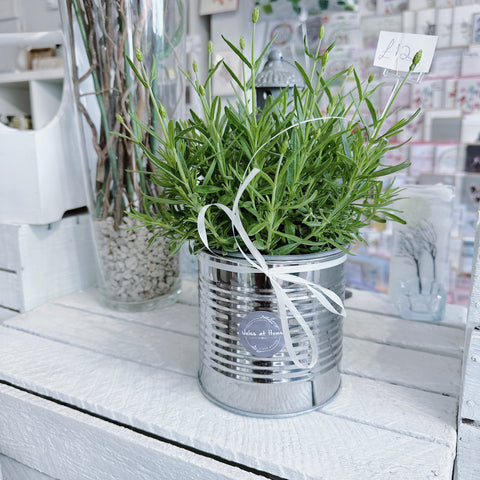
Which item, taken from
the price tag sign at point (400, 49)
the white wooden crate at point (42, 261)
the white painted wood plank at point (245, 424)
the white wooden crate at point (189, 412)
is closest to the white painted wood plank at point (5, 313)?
the white wooden crate at point (42, 261)

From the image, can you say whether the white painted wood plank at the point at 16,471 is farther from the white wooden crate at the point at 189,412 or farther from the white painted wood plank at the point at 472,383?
the white painted wood plank at the point at 472,383

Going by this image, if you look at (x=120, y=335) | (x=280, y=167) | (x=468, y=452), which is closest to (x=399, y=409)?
(x=468, y=452)

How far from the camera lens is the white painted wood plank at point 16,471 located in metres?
0.58

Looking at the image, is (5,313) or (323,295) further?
(5,313)

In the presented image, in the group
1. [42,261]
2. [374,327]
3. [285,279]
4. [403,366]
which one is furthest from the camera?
[42,261]

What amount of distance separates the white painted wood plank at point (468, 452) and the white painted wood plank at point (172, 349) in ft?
0.23

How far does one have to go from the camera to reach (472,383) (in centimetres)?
45

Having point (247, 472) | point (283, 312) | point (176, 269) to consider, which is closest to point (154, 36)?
point (176, 269)

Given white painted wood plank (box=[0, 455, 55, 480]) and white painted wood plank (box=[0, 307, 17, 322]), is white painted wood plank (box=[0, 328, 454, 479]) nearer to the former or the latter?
white painted wood plank (box=[0, 455, 55, 480])

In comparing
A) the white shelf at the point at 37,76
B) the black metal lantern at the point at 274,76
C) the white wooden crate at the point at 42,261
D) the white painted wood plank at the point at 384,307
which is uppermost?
the white shelf at the point at 37,76

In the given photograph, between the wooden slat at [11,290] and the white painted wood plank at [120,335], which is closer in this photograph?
the white painted wood plank at [120,335]

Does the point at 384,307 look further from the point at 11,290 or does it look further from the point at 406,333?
the point at 11,290

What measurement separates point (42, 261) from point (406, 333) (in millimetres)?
601

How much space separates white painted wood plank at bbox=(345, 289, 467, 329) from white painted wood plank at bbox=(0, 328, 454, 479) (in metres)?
0.23
